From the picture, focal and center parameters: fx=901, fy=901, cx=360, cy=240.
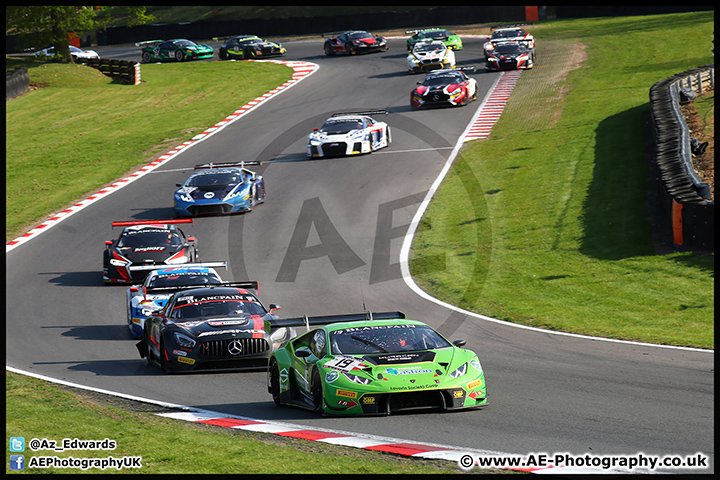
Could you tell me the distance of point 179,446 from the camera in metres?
9.16

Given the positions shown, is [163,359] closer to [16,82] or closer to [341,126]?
[341,126]

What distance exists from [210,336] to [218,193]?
14818 mm

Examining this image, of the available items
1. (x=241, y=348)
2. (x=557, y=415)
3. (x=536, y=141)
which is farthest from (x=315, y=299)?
(x=536, y=141)

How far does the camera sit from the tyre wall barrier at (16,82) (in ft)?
156

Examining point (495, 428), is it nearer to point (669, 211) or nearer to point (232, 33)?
point (669, 211)

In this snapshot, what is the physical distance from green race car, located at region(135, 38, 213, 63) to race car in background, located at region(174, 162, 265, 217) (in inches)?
1357

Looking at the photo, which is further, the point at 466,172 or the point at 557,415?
the point at 466,172

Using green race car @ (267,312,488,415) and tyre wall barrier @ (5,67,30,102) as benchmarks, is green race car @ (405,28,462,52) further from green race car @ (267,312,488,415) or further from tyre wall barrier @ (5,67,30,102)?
green race car @ (267,312,488,415)

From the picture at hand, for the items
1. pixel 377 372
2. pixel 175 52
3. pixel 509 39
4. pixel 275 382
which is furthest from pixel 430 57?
pixel 377 372

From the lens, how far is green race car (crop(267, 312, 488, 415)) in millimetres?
10492

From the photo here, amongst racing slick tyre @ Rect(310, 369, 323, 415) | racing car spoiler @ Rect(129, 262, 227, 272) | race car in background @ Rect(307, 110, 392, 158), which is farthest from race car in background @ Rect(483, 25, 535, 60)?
racing slick tyre @ Rect(310, 369, 323, 415)

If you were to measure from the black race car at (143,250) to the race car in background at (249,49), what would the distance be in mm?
37834

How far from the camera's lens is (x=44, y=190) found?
33125mm

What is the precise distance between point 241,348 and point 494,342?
14.6 feet
